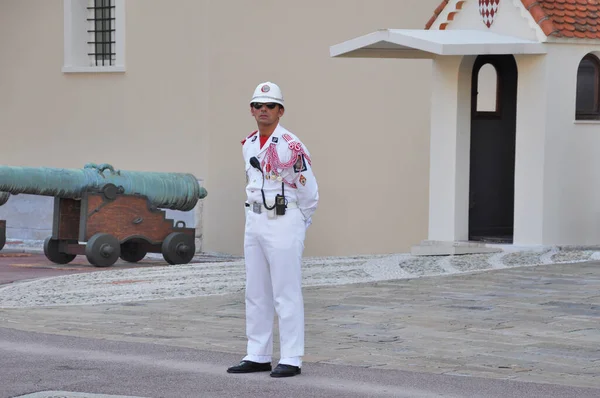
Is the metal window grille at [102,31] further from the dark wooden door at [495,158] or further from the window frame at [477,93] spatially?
the dark wooden door at [495,158]

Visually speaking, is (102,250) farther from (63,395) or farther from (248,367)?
(63,395)

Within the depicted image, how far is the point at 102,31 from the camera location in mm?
22375

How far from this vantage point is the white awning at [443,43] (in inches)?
559

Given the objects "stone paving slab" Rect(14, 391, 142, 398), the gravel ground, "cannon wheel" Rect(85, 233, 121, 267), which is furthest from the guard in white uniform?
"cannon wheel" Rect(85, 233, 121, 267)

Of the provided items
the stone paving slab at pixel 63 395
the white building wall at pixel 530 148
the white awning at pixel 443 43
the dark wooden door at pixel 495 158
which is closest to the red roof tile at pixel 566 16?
the white awning at pixel 443 43

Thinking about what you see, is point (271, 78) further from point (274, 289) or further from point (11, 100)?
point (274, 289)

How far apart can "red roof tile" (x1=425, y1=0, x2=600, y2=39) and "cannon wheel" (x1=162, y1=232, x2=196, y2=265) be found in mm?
5572

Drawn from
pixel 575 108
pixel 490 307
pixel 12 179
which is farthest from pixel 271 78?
pixel 490 307

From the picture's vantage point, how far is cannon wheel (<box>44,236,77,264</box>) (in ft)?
56.4

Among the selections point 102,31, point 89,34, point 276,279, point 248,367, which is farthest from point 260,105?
point 89,34

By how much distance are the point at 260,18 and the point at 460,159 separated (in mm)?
5648

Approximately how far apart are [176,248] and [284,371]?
32.5 feet

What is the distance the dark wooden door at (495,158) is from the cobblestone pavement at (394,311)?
59.9 inches

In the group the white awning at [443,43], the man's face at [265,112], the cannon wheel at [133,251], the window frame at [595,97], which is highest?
the white awning at [443,43]
